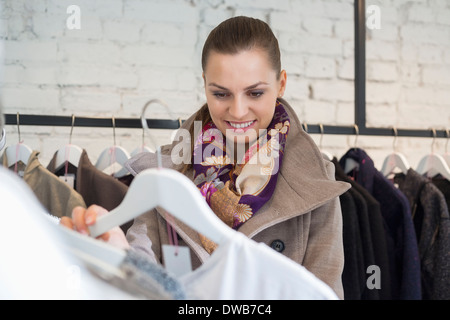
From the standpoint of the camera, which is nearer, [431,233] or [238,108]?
[238,108]

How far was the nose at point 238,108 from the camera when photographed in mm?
1002

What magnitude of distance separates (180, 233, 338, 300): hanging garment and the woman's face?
21.8 inches

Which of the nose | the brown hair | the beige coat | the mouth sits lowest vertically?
the beige coat

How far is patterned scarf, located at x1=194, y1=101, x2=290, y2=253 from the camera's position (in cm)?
99

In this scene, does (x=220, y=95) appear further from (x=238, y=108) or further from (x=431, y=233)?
(x=431, y=233)

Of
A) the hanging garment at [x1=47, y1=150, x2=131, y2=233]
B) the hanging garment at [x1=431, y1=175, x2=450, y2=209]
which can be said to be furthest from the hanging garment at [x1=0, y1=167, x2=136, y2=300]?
the hanging garment at [x1=431, y1=175, x2=450, y2=209]

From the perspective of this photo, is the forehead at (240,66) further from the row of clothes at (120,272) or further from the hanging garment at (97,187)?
the row of clothes at (120,272)

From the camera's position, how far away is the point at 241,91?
1.01 meters

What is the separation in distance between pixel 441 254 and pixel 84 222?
3.66 feet

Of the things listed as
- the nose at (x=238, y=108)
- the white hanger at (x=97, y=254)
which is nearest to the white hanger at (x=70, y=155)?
the nose at (x=238, y=108)

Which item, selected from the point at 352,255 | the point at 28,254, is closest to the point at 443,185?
the point at 352,255

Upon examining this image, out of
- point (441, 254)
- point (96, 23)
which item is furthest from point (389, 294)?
point (96, 23)

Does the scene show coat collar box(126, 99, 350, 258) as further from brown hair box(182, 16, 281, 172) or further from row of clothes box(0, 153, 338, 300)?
row of clothes box(0, 153, 338, 300)

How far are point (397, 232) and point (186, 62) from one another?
104 cm
